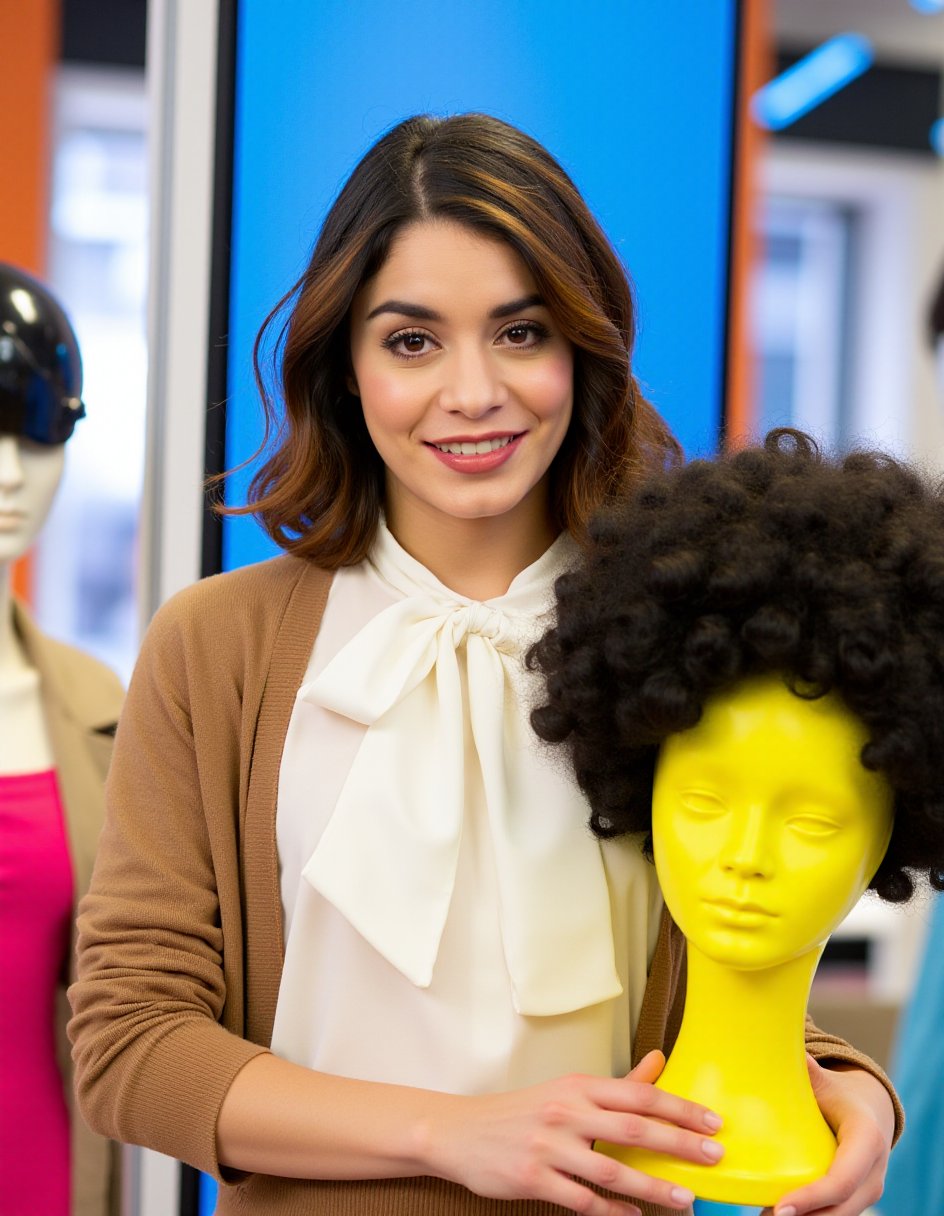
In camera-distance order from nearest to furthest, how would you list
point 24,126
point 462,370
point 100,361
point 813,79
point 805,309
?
point 462,370 → point 24,126 → point 100,361 → point 813,79 → point 805,309

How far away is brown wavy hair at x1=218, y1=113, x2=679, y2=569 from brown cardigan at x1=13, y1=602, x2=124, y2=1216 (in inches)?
26.1

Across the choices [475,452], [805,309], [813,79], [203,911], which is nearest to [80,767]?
[203,911]

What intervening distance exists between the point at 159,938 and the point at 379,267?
69 centimetres

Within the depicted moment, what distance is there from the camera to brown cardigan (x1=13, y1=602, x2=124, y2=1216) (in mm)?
1997

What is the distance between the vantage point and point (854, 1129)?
1310 mm

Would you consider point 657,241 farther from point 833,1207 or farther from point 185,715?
point 833,1207

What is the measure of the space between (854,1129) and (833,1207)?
0.28ft

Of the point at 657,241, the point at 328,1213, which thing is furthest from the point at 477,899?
the point at 657,241

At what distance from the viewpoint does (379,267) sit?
1.45 metres

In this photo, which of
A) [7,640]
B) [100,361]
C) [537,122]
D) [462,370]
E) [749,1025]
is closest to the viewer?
[749,1025]

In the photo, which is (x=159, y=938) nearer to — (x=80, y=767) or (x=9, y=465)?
(x=80, y=767)

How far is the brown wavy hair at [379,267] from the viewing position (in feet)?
4.65

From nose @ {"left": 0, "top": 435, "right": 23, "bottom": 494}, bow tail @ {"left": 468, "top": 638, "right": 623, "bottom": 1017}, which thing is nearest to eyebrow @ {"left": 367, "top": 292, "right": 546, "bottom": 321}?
bow tail @ {"left": 468, "top": 638, "right": 623, "bottom": 1017}

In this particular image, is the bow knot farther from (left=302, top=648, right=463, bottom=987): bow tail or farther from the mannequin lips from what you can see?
the mannequin lips
